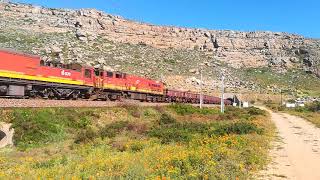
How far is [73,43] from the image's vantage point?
129250 mm

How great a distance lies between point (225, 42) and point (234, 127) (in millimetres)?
160327

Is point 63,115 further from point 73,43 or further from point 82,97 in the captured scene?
point 73,43

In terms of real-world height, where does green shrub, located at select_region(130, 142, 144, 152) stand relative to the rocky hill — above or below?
below

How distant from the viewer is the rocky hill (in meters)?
124

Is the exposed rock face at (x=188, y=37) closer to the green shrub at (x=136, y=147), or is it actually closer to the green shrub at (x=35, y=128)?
the green shrub at (x=35, y=128)

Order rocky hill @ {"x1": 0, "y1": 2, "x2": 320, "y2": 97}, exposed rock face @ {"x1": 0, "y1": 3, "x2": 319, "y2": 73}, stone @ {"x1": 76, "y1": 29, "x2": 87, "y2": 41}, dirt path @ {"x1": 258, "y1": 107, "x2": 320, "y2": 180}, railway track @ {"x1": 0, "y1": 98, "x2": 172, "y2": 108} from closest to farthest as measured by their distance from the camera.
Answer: dirt path @ {"x1": 258, "y1": 107, "x2": 320, "y2": 180} → railway track @ {"x1": 0, "y1": 98, "x2": 172, "y2": 108} → rocky hill @ {"x1": 0, "y1": 2, "x2": 320, "y2": 97} → stone @ {"x1": 76, "y1": 29, "x2": 87, "y2": 41} → exposed rock face @ {"x1": 0, "y1": 3, "x2": 319, "y2": 73}

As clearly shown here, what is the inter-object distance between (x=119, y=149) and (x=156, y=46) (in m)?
148

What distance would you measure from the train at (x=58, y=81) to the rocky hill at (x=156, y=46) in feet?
199

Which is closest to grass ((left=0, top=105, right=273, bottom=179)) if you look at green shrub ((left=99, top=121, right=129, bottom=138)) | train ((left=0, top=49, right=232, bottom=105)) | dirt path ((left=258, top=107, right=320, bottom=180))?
green shrub ((left=99, top=121, right=129, bottom=138))

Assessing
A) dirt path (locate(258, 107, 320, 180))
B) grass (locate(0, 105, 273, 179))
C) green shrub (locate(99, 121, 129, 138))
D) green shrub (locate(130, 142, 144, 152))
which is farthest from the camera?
green shrub (locate(99, 121, 129, 138))

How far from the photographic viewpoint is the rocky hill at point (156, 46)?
123625mm

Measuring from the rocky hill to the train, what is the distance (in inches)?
2382

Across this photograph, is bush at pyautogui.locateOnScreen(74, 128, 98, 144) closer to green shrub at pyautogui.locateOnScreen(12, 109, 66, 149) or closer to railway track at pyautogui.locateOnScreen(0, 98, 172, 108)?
green shrub at pyautogui.locateOnScreen(12, 109, 66, 149)

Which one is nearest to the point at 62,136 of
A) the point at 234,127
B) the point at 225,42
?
the point at 234,127
